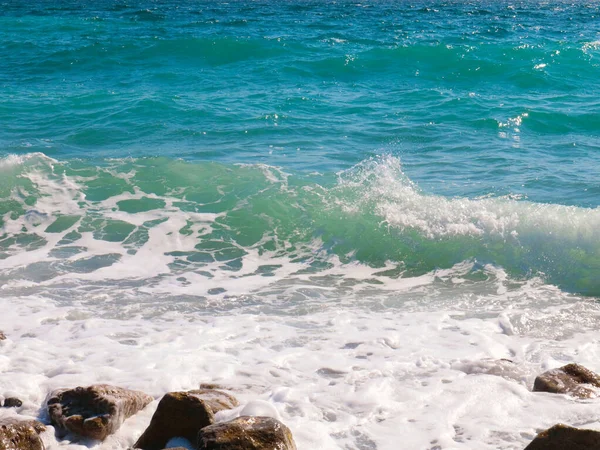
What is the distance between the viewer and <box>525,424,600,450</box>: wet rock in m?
3.62

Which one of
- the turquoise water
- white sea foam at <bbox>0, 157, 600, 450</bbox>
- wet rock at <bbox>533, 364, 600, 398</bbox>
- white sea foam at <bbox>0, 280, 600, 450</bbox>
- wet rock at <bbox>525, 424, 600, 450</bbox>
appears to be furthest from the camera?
the turquoise water

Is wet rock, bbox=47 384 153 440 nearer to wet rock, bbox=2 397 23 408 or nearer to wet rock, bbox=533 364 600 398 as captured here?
wet rock, bbox=2 397 23 408

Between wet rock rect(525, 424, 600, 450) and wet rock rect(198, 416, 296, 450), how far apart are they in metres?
1.27

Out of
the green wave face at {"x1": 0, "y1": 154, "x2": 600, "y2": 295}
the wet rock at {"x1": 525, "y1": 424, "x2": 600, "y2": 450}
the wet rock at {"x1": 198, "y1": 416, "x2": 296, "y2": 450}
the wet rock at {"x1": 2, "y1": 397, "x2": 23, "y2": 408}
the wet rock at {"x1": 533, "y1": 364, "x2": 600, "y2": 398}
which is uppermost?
the wet rock at {"x1": 525, "y1": 424, "x2": 600, "y2": 450}

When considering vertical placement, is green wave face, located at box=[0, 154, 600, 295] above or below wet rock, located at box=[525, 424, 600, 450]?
below

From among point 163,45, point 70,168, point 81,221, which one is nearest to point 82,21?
point 163,45

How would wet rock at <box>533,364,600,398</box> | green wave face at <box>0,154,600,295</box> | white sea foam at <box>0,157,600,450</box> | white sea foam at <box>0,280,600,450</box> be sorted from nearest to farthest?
white sea foam at <box>0,280,600,450</box>, white sea foam at <box>0,157,600,450</box>, wet rock at <box>533,364,600,398</box>, green wave face at <box>0,154,600,295</box>

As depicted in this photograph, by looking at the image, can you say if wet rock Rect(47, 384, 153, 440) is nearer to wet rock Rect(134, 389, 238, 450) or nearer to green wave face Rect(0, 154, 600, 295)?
wet rock Rect(134, 389, 238, 450)

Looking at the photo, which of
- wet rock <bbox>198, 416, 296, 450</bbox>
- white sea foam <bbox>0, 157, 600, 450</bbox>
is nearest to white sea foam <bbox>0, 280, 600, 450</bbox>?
white sea foam <bbox>0, 157, 600, 450</bbox>

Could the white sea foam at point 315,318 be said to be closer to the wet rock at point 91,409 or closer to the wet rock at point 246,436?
the wet rock at point 91,409

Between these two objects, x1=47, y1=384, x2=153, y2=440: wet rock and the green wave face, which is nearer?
x1=47, y1=384, x2=153, y2=440: wet rock

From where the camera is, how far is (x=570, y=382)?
476 cm

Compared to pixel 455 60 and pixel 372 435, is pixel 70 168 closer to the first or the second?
pixel 372 435

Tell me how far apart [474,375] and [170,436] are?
2167mm
